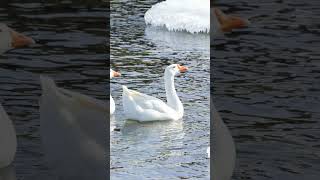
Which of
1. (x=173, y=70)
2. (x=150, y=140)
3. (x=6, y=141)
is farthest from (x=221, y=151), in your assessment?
(x=173, y=70)

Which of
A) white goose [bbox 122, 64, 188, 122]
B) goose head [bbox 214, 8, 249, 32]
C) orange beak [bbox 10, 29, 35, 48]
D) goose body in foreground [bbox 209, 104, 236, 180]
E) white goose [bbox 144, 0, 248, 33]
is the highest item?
goose head [bbox 214, 8, 249, 32]

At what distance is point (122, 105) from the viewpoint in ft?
22.2

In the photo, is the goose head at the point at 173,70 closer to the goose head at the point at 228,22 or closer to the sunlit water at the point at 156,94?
the sunlit water at the point at 156,94

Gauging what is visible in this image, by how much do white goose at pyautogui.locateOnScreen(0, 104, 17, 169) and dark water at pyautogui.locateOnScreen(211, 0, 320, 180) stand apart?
1.22 meters

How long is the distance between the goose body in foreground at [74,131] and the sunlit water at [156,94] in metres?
0.56

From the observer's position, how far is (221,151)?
426cm

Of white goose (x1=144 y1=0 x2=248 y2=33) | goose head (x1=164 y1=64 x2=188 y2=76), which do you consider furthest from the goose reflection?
white goose (x1=144 y1=0 x2=248 y2=33)

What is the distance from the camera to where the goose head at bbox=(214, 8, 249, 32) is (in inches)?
178

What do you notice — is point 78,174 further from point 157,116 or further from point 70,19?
point 70,19

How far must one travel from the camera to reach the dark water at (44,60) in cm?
536

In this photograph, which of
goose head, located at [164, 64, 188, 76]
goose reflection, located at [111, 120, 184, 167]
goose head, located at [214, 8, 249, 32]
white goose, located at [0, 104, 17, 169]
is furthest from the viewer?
goose head, located at [164, 64, 188, 76]

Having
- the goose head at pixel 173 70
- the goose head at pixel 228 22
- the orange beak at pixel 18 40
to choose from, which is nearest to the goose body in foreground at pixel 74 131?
the goose head at pixel 228 22

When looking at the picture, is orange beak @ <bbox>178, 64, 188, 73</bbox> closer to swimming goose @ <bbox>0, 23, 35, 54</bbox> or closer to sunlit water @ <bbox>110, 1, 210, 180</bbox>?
sunlit water @ <bbox>110, 1, 210, 180</bbox>

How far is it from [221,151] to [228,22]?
2.32 ft
